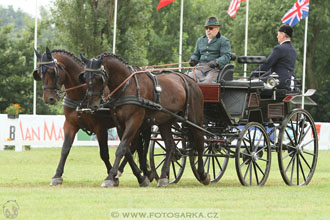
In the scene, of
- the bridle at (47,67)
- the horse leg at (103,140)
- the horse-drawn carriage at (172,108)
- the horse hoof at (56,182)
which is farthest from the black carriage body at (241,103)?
the horse hoof at (56,182)

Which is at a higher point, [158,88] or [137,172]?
[158,88]

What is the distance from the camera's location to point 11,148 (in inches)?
1000

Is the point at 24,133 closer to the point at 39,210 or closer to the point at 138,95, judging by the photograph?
the point at 138,95

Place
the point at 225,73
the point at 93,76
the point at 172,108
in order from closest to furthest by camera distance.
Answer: the point at 93,76 → the point at 172,108 → the point at 225,73

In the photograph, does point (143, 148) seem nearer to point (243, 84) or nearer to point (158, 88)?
point (158, 88)

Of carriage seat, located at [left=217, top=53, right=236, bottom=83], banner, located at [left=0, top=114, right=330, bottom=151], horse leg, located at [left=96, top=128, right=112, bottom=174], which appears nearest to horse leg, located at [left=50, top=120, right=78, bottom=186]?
horse leg, located at [left=96, top=128, right=112, bottom=174]

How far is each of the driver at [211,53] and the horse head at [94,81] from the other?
2.32 meters

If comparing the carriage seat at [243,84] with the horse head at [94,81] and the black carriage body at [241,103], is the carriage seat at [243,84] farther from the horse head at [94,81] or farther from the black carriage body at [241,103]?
the horse head at [94,81]

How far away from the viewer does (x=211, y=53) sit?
13.0 m

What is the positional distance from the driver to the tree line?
1756cm

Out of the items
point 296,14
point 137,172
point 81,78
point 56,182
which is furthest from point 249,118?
point 296,14

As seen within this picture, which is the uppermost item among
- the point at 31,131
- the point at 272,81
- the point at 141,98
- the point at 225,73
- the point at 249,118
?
the point at 225,73

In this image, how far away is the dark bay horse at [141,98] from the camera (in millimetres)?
11016

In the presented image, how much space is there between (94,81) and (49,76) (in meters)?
0.99
